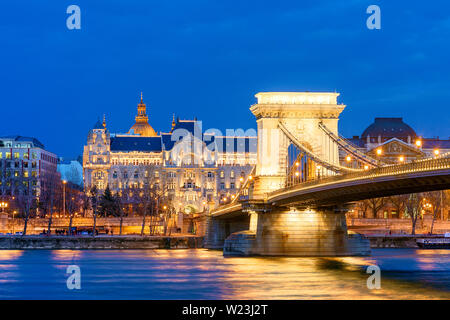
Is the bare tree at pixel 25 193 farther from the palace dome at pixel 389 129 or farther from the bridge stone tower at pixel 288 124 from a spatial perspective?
the bridge stone tower at pixel 288 124

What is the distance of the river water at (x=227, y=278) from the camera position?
132 feet

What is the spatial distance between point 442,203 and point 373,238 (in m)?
22.3

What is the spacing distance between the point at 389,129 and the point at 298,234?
78239 millimetres

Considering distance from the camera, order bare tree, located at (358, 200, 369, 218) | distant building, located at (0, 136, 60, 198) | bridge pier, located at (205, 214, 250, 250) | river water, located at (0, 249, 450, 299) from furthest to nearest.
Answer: distant building, located at (0, 136, 60, 198) → bare tree, located at (358, 200, 369, 218) → bridge pier, located at (205, 214, 250, 250) → river water, located at (0, 249, 450, 299)

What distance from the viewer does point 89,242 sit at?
87.8m

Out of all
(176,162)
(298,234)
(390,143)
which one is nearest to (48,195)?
(390,143)

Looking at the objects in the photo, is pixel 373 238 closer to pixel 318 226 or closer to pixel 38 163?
pixel 318 226

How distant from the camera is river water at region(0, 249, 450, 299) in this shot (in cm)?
4031

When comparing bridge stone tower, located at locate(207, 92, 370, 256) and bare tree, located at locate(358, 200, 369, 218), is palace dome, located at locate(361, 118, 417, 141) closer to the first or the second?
bare tree, located at locate(358, 200, 369, 218)

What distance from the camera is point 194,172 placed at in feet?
543

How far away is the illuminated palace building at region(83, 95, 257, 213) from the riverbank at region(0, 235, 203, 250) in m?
68.2

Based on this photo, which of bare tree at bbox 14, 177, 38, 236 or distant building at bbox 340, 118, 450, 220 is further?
bare tree at bbox 14, 177, 38, 236

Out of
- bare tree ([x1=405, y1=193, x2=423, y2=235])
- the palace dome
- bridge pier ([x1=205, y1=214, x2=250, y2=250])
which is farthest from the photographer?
the palace dome

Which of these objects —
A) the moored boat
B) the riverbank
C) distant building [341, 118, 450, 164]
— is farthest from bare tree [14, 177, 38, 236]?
the moored boat
